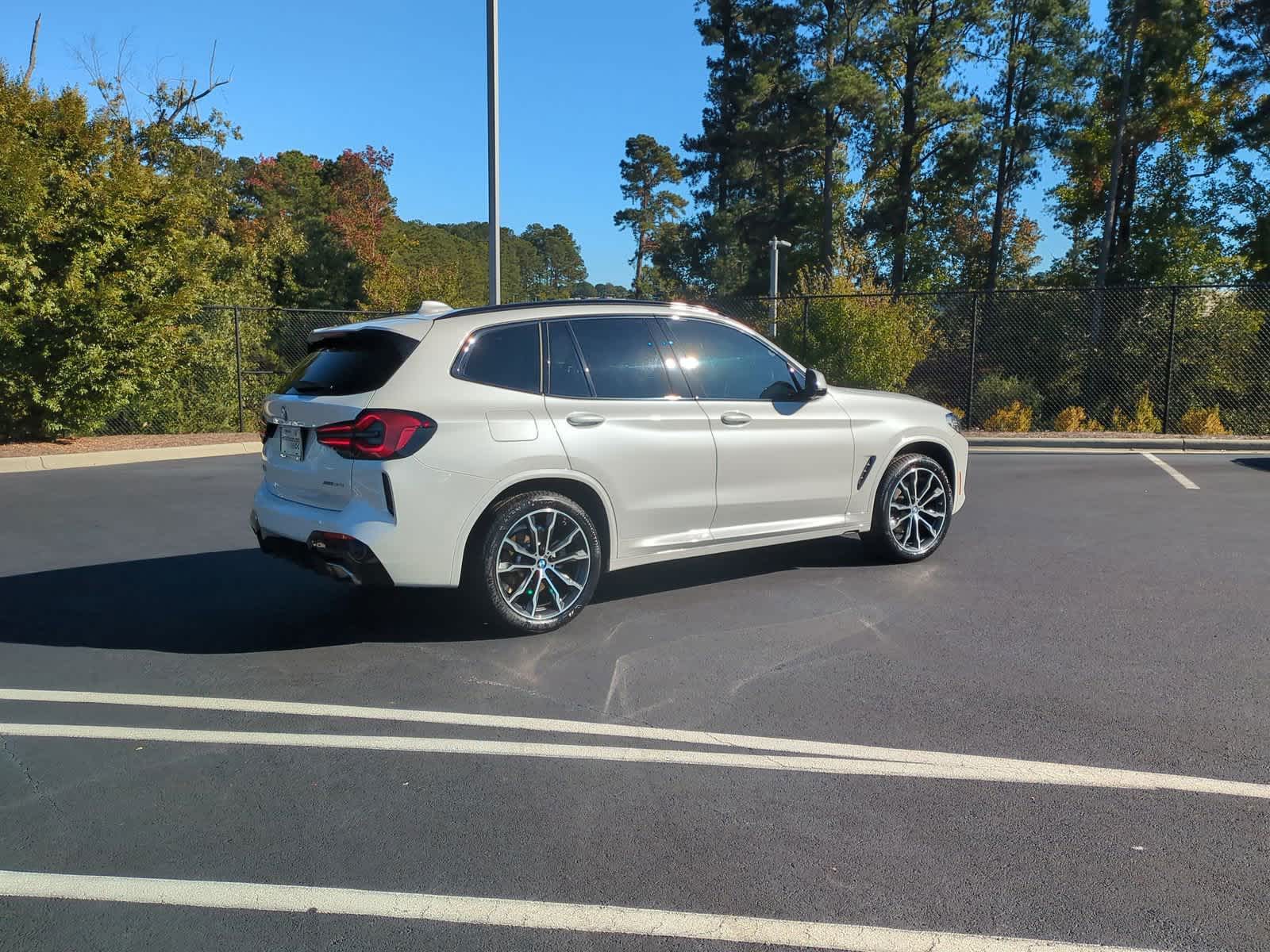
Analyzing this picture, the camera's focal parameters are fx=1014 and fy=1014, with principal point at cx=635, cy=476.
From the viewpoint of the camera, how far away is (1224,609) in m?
6.06

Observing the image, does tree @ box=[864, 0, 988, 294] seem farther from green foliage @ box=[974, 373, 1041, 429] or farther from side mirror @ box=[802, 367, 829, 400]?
side mirror @ box=[802, 367, 829, 400]

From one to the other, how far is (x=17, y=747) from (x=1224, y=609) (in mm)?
6327

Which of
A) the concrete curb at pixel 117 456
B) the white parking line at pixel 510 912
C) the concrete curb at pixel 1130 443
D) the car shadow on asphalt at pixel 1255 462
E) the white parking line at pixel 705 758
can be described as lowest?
the white parking line at pixel 510 912

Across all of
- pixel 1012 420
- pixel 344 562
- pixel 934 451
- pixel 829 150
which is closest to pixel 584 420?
pixel 344 562

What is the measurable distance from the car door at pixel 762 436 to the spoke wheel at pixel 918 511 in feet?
1.88

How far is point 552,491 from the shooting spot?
566cm

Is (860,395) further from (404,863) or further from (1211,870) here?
(404,863)

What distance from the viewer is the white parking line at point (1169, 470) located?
11.3 metres

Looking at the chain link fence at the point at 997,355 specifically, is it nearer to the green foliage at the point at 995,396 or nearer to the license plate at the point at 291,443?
the green foliage at the point at 995,396

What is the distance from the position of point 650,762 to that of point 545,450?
2092 millimetres

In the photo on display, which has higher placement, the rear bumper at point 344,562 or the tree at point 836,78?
the tree at point 836,78

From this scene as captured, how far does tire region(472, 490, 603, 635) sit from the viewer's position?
5.42 meters

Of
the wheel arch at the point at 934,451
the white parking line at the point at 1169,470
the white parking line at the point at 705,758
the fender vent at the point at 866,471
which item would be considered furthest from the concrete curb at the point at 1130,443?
the white parking line at the point at 705,758

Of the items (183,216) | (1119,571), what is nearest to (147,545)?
(1119,571)
